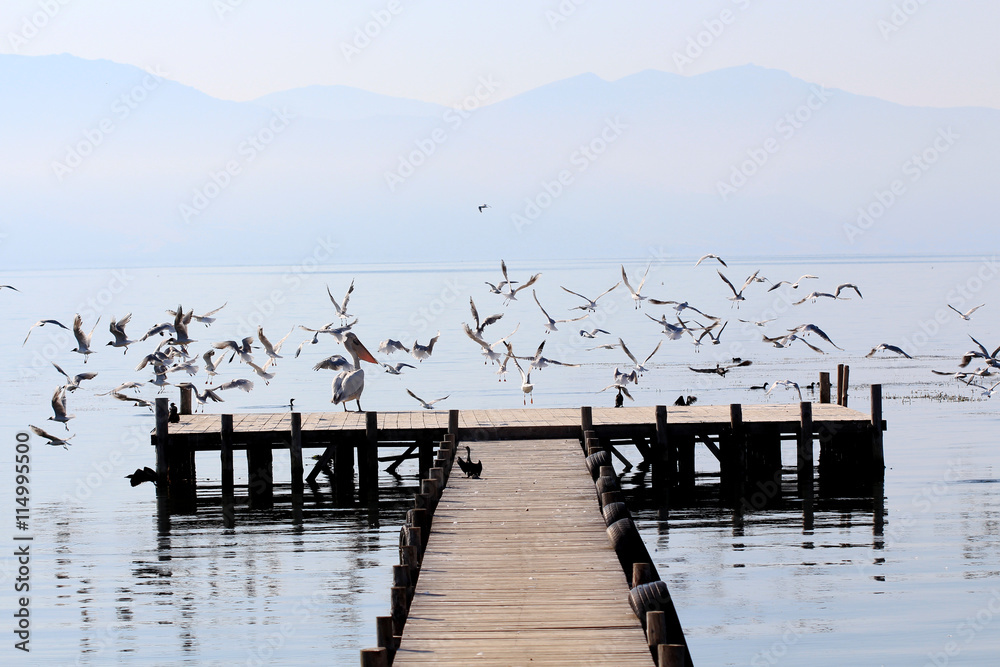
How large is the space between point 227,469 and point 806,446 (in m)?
12.3

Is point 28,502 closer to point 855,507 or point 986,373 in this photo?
point 855,507

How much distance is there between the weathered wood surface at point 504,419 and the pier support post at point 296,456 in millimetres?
367

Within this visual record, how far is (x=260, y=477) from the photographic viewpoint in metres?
26.0

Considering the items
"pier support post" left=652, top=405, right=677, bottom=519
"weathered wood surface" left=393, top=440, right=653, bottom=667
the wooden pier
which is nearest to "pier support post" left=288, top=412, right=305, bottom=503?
the wooden pier

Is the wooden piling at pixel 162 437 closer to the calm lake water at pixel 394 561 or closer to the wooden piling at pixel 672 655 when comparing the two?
the calm lake water at pixel 394 561

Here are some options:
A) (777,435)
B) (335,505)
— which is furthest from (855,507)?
(335,505)

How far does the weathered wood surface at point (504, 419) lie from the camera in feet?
79.7

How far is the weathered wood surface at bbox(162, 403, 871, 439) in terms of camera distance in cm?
2430

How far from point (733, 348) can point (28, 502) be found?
5123 cm

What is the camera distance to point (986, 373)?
105ft

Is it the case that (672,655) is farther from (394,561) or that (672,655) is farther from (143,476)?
(143,476)

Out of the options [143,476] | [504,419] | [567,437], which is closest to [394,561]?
[567,437]

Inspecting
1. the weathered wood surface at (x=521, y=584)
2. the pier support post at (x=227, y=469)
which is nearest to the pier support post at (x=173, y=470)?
the pier support post at (x=227, y=469)

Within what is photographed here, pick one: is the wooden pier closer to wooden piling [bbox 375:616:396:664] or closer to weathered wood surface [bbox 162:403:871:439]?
weathered wood surface [bbox 162:403:871:439]
